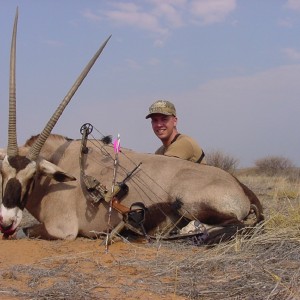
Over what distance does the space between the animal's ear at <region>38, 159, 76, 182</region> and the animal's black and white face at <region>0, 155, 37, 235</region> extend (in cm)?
12

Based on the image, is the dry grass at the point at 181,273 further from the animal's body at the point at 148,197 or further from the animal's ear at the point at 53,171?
the animal's ear at the point at 53,171

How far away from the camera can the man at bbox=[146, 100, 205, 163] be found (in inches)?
227

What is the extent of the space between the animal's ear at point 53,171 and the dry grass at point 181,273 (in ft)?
4.06

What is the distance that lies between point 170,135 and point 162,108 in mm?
388

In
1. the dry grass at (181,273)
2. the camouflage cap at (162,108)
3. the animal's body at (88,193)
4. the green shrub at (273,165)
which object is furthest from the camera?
the green shrub at (273,165)

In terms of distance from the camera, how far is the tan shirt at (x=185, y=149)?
573 centimetres

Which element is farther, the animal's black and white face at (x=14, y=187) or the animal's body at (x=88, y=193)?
the animal's body at (x=88, y=193)

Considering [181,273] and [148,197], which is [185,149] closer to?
[148,197]

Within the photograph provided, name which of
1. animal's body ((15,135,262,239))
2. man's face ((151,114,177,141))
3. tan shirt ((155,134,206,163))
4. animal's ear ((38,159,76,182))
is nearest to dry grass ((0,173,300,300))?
animal's body ((15,135,262,239))

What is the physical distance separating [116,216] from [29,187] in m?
0.91

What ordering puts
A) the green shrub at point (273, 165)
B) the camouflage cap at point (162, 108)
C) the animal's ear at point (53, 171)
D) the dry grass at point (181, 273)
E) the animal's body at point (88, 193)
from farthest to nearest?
1. the green shrub at point (273, 165)
2. the camouflage cap at point (162, 108)
3. the animal's ear at point (53, 171)
4. the animal's body at point (88, 193)
5. the dry grass at point (181, 273)

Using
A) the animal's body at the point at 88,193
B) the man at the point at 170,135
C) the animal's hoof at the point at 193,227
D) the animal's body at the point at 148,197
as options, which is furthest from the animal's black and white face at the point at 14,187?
the man at the point at 170,135

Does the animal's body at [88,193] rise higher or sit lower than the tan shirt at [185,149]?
lower

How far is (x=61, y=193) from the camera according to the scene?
16.6ft
